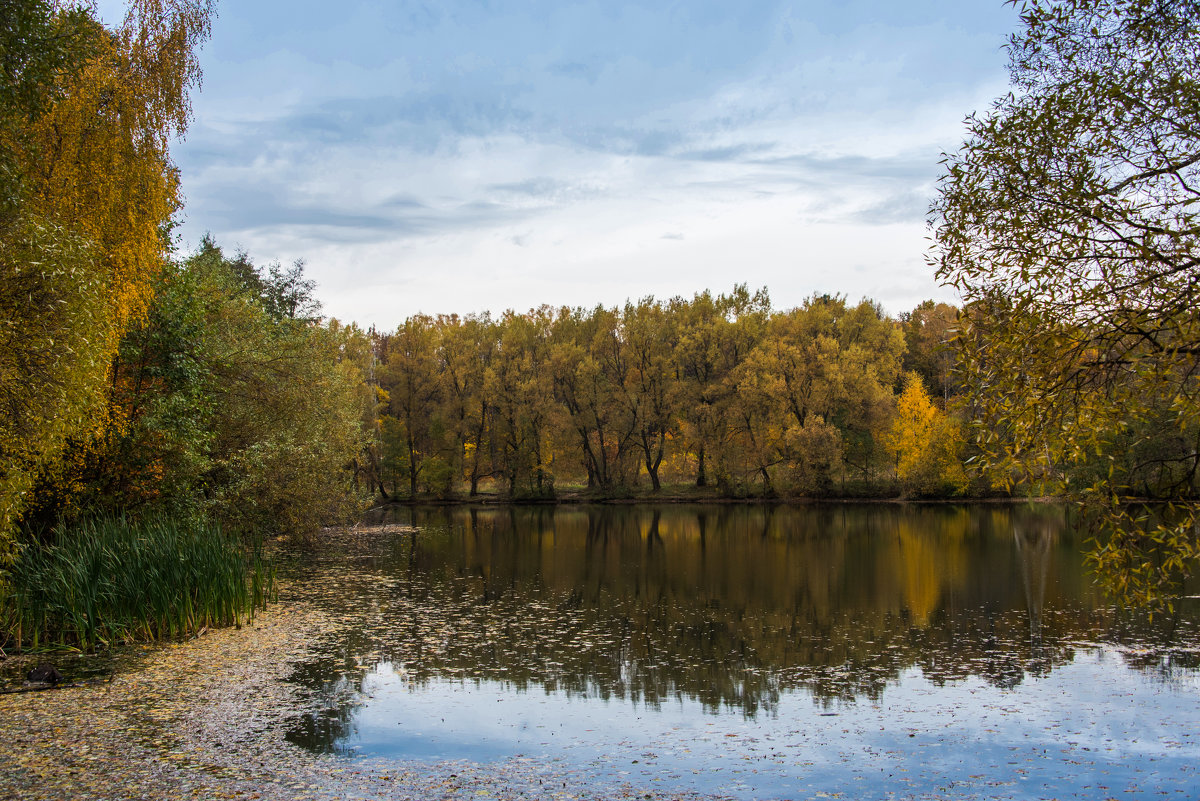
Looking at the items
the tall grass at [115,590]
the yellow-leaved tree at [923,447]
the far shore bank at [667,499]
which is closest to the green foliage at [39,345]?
the tall grass at [115,590]

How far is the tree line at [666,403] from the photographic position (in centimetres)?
4912

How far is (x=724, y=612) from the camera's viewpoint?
16.2 metres

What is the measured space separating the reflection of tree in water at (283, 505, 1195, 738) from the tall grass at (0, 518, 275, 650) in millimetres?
2288

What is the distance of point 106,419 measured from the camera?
13.9 metres

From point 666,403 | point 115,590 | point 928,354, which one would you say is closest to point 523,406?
point 666,403

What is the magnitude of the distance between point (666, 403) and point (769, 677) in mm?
42379

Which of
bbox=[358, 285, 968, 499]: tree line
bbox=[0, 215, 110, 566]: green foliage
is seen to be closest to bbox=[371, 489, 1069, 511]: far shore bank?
bbox=[358, 285, 968, 499]: tree line

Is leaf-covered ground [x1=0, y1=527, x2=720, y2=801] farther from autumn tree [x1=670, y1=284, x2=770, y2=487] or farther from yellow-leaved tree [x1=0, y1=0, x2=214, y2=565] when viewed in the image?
autumn tree [x1=670, y1=284, x2=770, y2=487]

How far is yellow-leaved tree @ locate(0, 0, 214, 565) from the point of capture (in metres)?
9.26

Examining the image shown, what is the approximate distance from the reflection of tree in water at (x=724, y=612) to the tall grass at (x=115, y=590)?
2.29 m

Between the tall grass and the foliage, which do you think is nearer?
the foliage

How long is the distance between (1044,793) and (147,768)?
7.59 meters

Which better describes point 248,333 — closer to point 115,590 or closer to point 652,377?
point 115,590

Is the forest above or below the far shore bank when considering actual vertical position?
above
